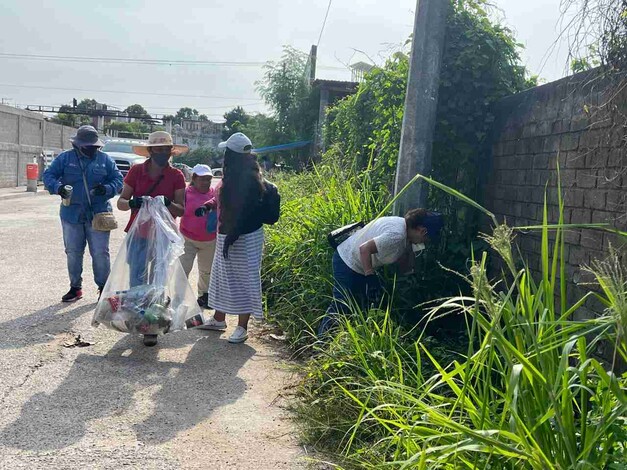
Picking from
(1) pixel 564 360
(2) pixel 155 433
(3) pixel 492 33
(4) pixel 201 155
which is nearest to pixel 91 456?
(2) pixel 155 433

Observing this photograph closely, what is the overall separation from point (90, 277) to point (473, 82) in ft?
16.7

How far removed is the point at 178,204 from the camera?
6.30 m

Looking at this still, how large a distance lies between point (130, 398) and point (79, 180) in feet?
10.1

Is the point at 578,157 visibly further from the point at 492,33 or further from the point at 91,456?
the point at 91,456

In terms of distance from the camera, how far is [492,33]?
6.11m

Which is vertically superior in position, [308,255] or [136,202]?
[136,202]

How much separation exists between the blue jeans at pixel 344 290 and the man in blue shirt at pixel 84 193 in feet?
8.77

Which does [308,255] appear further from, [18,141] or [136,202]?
[18,141]

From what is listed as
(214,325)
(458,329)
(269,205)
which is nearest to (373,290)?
(458,329)

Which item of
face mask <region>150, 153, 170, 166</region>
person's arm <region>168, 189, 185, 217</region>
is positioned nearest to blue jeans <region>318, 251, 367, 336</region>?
person's arm <region>168, 189, 185, 217</region>

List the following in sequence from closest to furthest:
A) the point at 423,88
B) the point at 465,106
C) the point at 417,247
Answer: the point at 417,247 → the point at 423,88 → the point at 465,106

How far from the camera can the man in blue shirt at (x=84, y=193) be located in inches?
264

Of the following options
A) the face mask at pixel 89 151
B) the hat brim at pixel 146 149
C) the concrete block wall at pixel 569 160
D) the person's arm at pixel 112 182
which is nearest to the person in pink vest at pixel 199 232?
the hat brim at pixel 146 149

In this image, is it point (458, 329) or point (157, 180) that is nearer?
point (458, 329)
